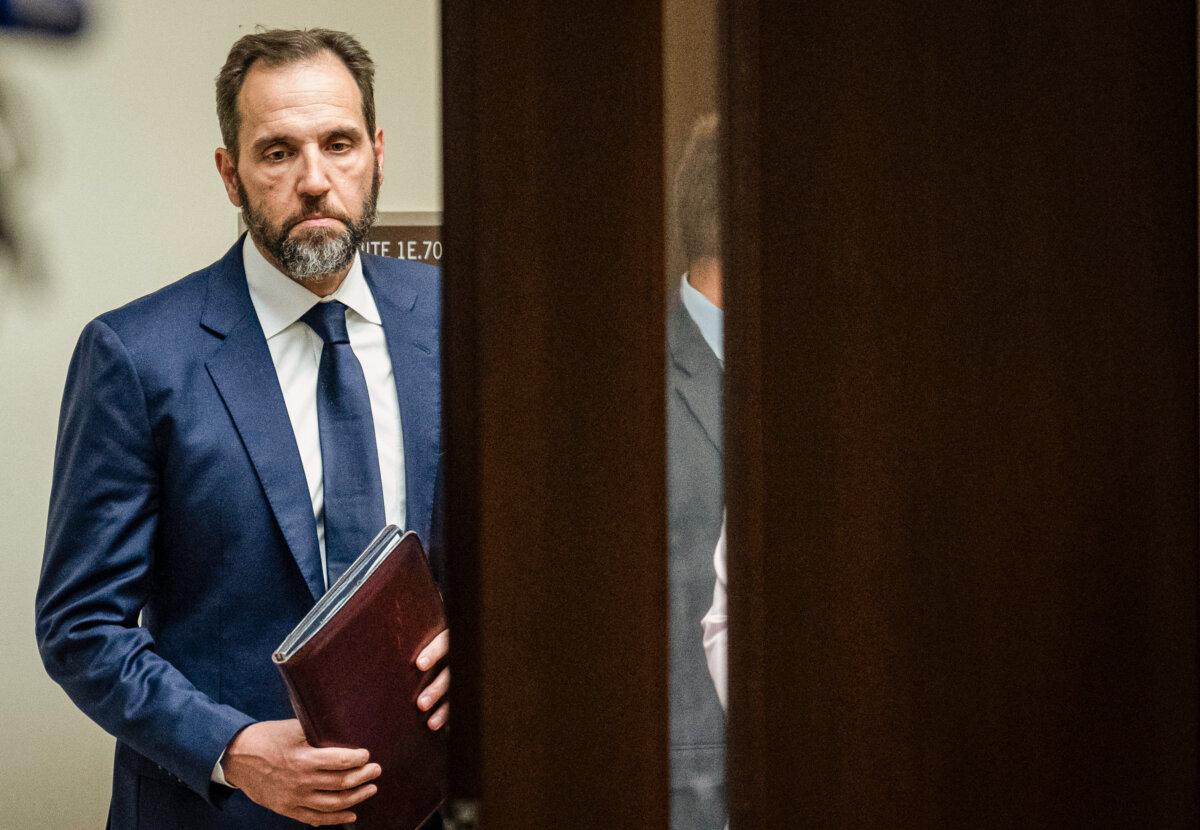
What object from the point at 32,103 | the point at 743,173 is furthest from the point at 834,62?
the point at 32,103

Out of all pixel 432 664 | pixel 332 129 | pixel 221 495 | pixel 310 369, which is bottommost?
pixel 432 664

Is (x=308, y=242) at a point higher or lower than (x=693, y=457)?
higher

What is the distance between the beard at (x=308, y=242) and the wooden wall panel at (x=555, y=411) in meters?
0.67

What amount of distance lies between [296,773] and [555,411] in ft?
1.77

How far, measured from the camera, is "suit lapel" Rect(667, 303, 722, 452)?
459mm

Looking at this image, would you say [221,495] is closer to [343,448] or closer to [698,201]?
[343,448]

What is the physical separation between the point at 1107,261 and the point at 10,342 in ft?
5.83

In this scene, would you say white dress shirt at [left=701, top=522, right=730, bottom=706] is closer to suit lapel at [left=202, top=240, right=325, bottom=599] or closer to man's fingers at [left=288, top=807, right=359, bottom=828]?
man's fingers at [left=288, top=807, right=359, bottom=828]

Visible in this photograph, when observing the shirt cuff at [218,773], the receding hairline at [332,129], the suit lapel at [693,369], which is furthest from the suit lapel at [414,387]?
the suit lapel at [693,369]

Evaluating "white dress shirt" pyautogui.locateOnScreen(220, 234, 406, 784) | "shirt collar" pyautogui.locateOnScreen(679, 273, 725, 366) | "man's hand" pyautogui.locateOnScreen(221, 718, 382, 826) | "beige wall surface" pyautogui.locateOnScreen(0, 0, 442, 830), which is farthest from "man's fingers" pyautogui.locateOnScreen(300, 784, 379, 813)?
"beige wall surface" pyautogui.locateOnScreen(0, 0, 442, 830)

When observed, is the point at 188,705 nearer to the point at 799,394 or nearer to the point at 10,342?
the point at 799,394

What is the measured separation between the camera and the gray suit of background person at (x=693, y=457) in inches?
18.0

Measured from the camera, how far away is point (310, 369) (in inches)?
43.0

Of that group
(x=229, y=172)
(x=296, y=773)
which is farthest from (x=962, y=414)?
(x=229, y=172)
